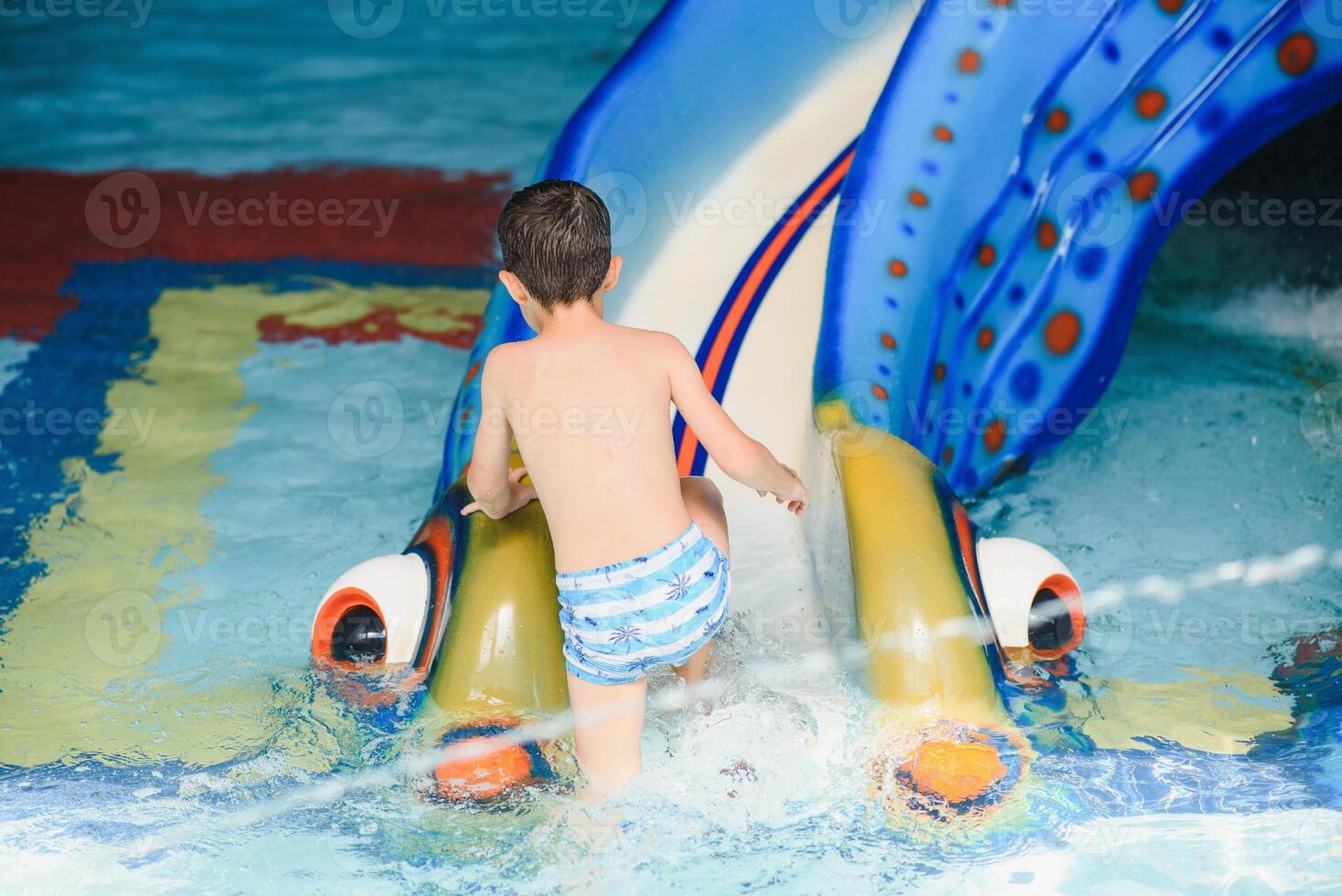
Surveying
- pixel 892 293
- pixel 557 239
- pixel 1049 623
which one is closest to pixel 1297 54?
pixel 892 293

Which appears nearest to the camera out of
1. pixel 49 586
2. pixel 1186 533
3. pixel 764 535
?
pixel 764 535

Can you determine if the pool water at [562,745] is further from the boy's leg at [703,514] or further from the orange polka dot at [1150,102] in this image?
the orange polka dot at [1150,102]

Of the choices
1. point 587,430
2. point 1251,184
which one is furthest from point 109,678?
point 1251,184

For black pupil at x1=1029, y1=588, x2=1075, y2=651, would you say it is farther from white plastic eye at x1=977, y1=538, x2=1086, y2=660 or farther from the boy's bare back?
the boy's bare back

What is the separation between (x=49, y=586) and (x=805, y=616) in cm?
166

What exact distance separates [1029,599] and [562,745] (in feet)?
2.65

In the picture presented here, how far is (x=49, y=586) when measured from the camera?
9.49ft

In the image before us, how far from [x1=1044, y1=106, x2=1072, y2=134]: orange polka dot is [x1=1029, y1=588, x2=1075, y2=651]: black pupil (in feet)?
3.85

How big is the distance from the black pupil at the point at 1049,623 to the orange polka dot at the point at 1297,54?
136cm

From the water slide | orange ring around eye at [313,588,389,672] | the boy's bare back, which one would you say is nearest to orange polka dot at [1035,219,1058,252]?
the water slide

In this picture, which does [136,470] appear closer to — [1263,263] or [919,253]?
[919,253]

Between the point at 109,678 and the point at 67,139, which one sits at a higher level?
the point at 67,139

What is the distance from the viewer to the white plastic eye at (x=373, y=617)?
2.20 metres

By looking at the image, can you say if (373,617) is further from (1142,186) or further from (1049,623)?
(1142,186)
